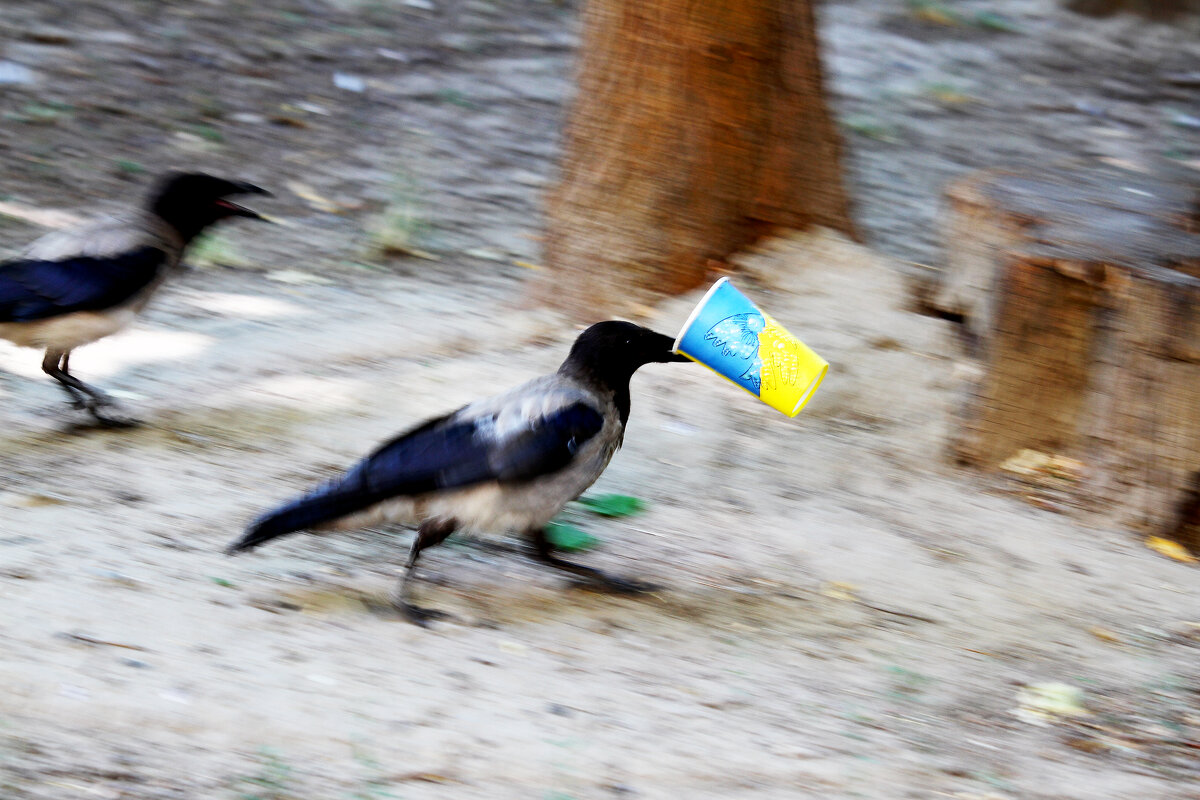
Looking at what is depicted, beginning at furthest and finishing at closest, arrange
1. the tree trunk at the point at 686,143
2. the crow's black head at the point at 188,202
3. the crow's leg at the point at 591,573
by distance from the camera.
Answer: the tree trunk at the point at 686,143 → the crow's black head at the point at 188,202 → the crow's leg at the point at 591,573

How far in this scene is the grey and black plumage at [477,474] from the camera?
12.1 feet

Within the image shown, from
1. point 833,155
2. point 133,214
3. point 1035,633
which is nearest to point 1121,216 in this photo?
point 833,155

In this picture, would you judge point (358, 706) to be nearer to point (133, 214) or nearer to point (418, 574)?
point (418, 574)

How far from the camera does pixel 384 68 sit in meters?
10.5

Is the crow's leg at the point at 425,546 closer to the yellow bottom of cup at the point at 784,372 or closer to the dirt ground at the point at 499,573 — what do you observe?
the dirt ground at the point at 499,573

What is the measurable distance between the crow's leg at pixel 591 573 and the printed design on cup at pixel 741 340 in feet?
2.66

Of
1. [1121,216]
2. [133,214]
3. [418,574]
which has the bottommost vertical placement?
[418,574]

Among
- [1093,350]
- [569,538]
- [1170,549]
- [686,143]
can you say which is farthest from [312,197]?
[1170,549]

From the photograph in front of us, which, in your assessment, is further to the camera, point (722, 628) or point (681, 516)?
point (681, 516)

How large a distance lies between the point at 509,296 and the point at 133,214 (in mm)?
2209

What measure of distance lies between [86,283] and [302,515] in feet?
6.32

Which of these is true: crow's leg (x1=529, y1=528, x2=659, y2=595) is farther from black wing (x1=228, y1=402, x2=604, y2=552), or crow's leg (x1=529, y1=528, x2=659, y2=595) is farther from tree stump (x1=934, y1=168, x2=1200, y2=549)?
tree stump (x1=934, y1=168, x2=1200, y2=549)

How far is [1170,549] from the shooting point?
4.66 m

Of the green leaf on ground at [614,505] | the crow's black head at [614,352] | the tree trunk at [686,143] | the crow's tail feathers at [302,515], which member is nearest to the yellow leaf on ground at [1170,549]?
the green leaf on ground at [614,505]
